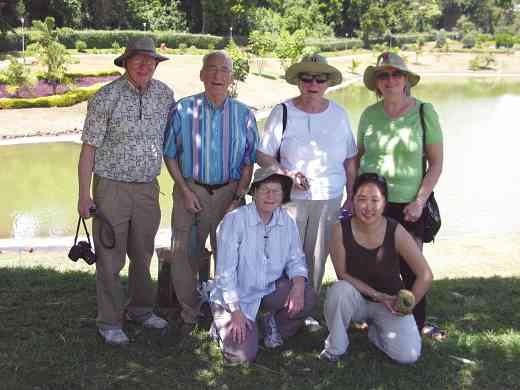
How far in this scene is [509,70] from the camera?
153 feet

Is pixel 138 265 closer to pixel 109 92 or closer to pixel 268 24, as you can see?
pixel 109 92

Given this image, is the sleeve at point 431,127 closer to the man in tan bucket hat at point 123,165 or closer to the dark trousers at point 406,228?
the dark trousers at point 406,228

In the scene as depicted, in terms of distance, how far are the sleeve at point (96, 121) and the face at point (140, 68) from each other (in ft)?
0.70

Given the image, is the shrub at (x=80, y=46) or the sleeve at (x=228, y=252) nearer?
the sleeve at (x=228, y=252)

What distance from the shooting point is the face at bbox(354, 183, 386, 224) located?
349 centimetres

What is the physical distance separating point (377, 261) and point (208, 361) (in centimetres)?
112

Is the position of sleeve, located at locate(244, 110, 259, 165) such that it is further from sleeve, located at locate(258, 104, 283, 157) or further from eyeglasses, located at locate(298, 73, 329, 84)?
eyeglasses, located at locate(298, 73, 329, 84)

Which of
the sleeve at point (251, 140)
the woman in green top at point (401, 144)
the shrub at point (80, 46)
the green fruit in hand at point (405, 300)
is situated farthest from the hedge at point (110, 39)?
the green fruit in hand at point (405, 300)

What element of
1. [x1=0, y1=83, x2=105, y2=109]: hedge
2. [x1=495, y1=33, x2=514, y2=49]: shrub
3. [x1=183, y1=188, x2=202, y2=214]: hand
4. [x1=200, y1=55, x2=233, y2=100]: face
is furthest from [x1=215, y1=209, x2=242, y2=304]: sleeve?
[x1=495, y1=33, x2=514, y2=49]: shrub

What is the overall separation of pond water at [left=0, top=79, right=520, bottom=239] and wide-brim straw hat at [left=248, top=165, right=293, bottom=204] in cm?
306

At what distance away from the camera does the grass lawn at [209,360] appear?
335 centimetres

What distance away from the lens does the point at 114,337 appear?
12.4 feet

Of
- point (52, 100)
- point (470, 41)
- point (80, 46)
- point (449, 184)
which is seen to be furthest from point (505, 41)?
point (449, 184)

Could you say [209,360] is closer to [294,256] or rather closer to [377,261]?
[294,256]
